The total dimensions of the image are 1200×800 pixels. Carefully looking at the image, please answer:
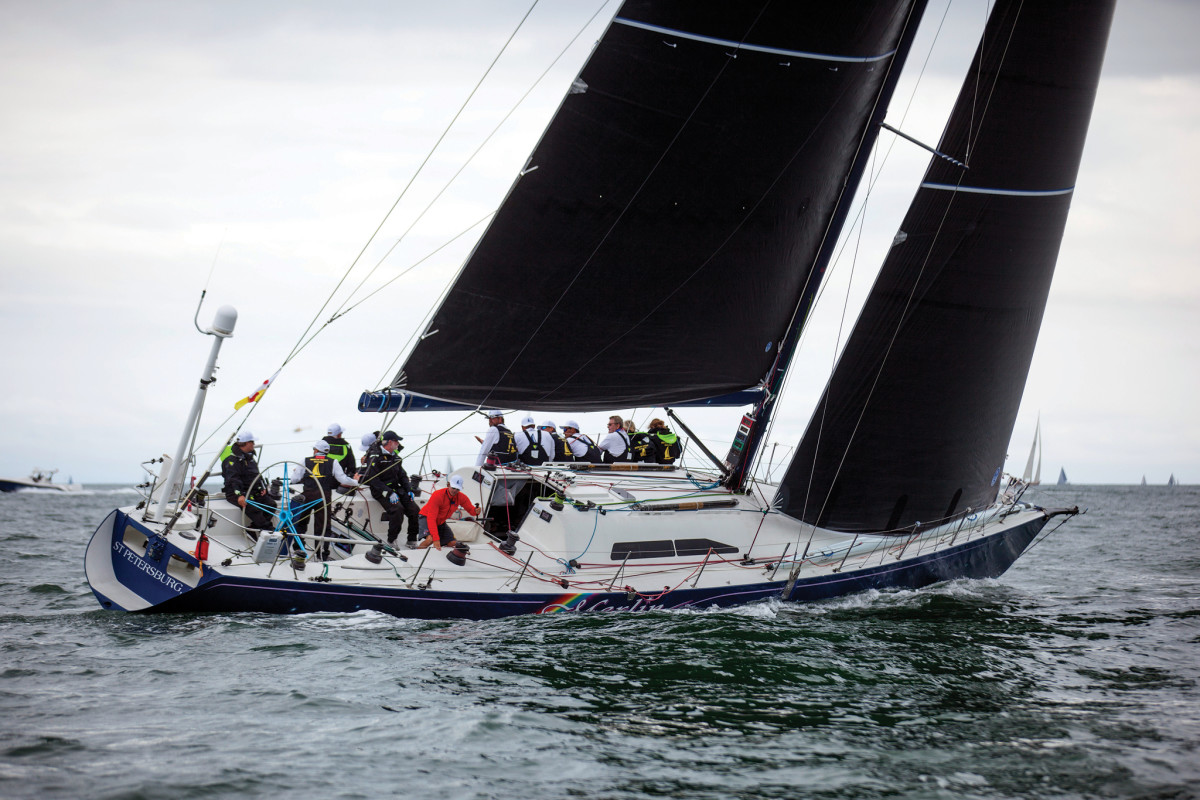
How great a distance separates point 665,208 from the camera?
35.8 ft

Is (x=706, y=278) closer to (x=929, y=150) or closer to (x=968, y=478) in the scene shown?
(x=929, y=150)

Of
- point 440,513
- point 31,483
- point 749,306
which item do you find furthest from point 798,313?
point 31,483

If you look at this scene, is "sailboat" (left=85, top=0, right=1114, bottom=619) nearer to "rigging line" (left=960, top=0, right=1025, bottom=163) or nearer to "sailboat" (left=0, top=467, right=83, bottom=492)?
"rigging line" (left=960, top=0, right=1025, bottom=163)

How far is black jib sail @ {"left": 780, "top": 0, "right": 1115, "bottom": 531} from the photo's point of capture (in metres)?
11.1

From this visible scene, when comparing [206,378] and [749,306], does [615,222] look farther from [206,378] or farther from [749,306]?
[206,378]

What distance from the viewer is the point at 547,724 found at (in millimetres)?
6539

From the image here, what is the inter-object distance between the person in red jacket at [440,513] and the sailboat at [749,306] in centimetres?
29

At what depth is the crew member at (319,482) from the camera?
33.1 ft

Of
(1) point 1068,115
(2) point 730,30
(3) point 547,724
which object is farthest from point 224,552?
(1) point 1068,115

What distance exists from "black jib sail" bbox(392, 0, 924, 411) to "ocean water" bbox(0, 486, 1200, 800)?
3.22 m

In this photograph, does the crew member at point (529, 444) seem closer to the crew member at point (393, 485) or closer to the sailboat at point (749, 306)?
the sailboat at point (749, 306)

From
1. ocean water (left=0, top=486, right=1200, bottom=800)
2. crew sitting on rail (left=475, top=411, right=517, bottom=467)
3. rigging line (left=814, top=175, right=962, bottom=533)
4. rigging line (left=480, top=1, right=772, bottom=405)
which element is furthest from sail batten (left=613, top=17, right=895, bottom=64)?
ocean water (left=0, top=486, right=1200, bottom=800)

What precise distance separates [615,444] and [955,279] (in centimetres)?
496

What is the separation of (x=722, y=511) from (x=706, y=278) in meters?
2.80
